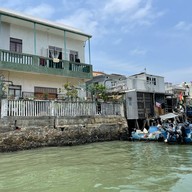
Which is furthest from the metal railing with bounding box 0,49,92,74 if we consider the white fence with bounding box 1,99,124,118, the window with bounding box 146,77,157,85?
the window with bounding box 146,77,157,85

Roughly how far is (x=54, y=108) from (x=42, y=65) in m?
3.72

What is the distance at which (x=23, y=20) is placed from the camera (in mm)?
15430

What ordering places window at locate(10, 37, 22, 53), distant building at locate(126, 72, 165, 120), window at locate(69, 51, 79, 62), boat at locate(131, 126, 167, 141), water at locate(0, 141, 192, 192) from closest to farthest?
1. water at locate(0, 141, 192, 192)
2. boat at locate(131, 126, 167, 141)
3. window at locate(10, 37, 22, 53)
4. distant building at locate(126, 72, 165, 120)
5. window at locate(69, 51, 79, 62)

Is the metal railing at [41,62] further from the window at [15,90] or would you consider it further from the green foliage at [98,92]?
the window at [15,90]

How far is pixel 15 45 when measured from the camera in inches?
636

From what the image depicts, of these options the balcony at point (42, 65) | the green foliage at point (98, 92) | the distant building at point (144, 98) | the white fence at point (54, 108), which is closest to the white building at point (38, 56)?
the balcony at point (42, 65)

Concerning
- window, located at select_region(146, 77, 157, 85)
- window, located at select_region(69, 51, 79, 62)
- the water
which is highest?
window, located at select_region(69, 51, 79, 62)

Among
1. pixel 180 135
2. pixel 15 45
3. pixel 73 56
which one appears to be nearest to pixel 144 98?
pixel 180 135

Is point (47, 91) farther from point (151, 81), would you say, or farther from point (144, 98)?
point (151, 81)

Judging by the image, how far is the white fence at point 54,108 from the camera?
12.1m

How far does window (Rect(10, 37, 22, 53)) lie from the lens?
16.0 meters

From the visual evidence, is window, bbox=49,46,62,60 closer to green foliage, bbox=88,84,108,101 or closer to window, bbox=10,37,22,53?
window, bbox=10,37,22,53

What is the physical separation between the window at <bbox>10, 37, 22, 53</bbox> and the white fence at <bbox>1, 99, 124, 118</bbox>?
198 inches

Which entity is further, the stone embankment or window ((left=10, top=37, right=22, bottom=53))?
window ((left=10, top=37, right=22, bottom=53))
